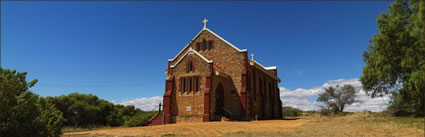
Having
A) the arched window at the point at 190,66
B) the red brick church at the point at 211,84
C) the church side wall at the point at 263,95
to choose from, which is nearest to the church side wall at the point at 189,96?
the red brick church at the point at 211,84

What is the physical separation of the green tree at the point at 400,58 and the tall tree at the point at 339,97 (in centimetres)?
2383

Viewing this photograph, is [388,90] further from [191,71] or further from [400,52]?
[191,71]

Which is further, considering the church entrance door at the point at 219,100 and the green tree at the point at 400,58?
the church entrance door at the point at 219,100

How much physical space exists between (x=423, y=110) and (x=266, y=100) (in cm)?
1602

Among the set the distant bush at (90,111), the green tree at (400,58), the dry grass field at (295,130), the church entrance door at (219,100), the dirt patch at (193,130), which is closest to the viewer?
the dry grass field at (295,130)

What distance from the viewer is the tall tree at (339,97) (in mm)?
47562

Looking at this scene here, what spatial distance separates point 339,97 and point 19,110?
4999 cm

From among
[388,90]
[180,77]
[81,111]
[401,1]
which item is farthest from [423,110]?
[81,111]

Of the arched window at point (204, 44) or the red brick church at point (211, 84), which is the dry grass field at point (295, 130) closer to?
the red brick church at point (211, 84)

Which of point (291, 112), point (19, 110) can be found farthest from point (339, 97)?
point (19, 110)

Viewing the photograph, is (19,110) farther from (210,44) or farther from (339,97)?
(339,97)

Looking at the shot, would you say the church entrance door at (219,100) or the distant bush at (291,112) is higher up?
the church entrance door at (219,100)

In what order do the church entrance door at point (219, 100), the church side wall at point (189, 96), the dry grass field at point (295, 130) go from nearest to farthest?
1. the dry grass field at point (295, 130)
2. the church side wall at point (189, 96)
3. the church entrance door at point (219, 100)

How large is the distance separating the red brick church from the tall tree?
Answer: 2408 cm
